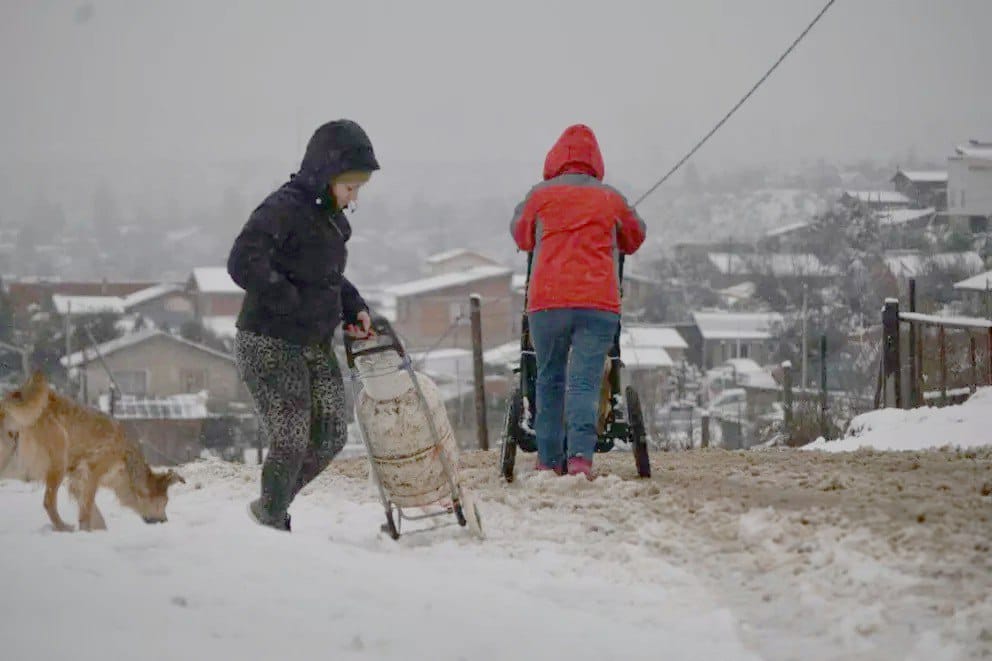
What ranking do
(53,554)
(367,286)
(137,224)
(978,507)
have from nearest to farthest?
(53,554) → (978,507) → (367,286) → (137,224)

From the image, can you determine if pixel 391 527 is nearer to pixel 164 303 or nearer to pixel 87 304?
pixel 87 304

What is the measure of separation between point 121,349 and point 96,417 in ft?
129

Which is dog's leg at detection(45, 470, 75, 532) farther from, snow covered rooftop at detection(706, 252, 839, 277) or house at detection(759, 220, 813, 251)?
house at detection(759, 220, 813, 251)

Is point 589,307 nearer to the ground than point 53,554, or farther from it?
farther from it

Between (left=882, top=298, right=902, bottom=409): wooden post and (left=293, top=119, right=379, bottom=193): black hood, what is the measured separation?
7.14m

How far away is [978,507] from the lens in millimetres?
5379

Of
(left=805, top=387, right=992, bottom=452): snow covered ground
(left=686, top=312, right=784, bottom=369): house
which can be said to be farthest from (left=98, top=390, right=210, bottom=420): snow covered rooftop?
(left=805, top=387, right=992, bottom=452): snow covered ground

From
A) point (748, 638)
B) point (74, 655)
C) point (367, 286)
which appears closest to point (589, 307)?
point (748, 638)

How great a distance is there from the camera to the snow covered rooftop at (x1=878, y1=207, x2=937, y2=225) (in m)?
26.3

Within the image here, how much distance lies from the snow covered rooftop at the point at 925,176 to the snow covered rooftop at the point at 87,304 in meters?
29.8

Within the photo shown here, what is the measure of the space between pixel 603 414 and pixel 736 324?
39.2 m

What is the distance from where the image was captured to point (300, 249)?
18.4ft

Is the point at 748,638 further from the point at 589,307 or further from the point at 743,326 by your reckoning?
the point at 743,326

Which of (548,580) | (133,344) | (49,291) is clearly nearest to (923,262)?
(548,580)
